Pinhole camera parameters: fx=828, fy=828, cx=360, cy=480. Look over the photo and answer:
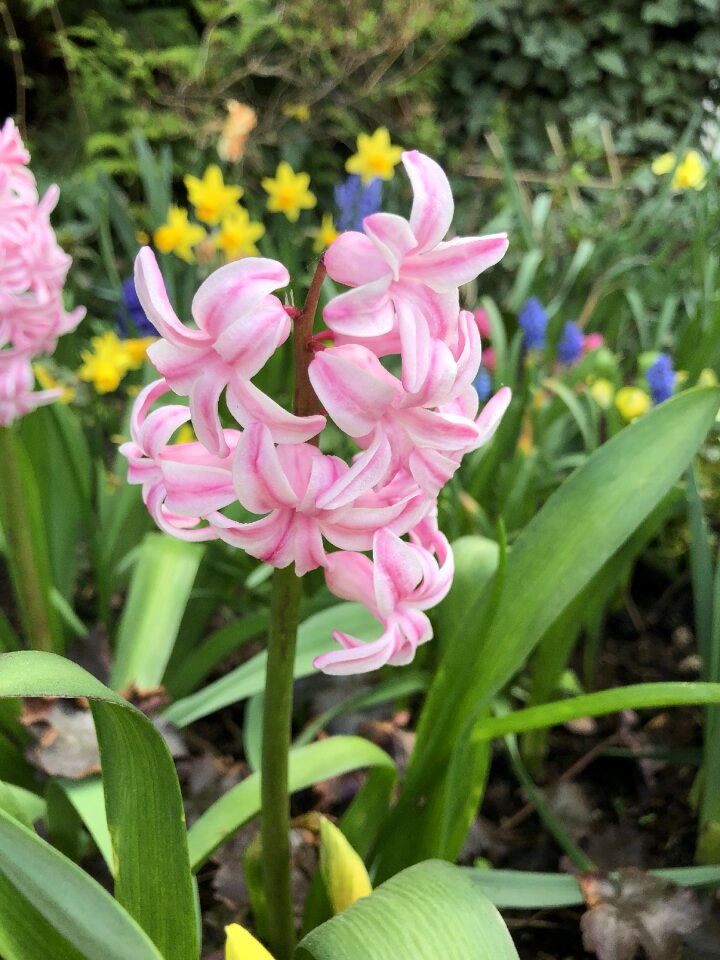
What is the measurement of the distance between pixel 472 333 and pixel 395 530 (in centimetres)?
16

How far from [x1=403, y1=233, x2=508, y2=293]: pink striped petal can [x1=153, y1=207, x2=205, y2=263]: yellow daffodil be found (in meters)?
1.59

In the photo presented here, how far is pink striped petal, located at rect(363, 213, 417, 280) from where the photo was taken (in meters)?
0.50

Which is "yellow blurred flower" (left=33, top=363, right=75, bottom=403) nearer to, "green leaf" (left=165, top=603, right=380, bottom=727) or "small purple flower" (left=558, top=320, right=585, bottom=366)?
"green leaf" (left=165, top=603, right=380, bottom=727)

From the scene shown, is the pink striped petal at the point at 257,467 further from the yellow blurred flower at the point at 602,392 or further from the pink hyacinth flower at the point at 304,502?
the yellow blurred flower at the point at 602,392

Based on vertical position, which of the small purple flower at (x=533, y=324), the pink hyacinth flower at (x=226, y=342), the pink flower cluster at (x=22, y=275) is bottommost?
Result: the small purple flower at (x=533, y=324)

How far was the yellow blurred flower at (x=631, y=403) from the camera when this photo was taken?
181 cm

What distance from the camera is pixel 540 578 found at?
1.02 metres

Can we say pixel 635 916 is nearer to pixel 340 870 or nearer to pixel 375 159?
pixel 340 870

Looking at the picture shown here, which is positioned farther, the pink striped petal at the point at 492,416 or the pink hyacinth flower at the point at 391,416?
the pink striped petal at the point at 492,416

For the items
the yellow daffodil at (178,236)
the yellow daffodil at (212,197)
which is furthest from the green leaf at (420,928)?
the yellow daffodil at (212,197)

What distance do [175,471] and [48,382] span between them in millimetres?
1391

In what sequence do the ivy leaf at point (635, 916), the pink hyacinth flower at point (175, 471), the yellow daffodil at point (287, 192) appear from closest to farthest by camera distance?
the pink hyacinth flower at point (175, 471), the ivy leaf at point (635, 916), the yellow daffodil at point (287, 192)

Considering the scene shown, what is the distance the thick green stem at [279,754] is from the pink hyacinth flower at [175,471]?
9 centimetres

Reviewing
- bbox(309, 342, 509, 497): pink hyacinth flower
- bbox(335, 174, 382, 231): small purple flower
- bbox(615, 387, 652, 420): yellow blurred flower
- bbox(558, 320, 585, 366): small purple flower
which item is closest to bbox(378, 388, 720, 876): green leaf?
bbox(309, 342, 509, 497): pink hyacinth flower
